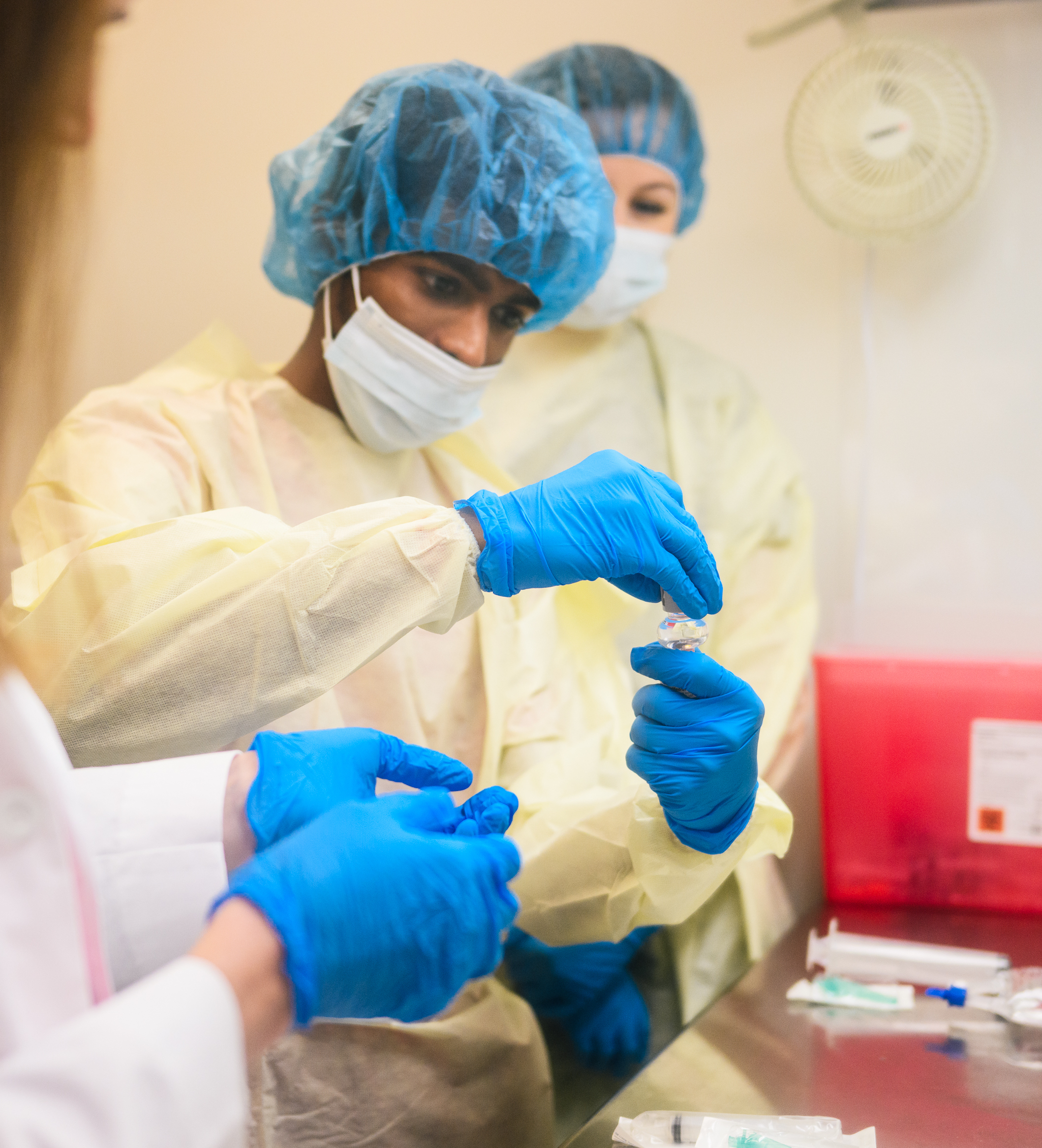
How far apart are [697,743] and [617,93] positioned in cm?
106

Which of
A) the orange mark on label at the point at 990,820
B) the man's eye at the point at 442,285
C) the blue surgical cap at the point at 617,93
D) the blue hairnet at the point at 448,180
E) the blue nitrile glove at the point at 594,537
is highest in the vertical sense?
the blue surgical cap at the point at 617,93

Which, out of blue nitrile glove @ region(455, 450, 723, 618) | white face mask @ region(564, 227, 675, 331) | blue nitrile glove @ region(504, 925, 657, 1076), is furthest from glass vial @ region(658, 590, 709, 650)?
white face mask @ region(564, 227, 675, 331)

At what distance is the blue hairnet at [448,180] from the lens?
1.10 metres

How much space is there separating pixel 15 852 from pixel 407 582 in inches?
14.7

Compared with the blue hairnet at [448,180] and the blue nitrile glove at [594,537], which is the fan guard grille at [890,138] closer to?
the blue hairnet at [448,180]

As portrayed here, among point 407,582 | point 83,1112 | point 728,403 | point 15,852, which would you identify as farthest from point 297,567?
point 728,403

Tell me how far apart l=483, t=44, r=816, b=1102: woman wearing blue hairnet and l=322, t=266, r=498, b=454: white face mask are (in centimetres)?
→ 35

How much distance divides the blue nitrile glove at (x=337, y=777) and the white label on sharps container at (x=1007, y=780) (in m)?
0.80

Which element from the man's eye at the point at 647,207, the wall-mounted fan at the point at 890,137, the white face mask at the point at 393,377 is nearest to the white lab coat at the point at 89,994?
the white face mask at the point at 393,377

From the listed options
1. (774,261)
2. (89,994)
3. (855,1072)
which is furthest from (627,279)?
(89,994)

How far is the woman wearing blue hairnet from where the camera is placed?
149 centimetres

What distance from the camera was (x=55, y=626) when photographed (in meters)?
0.85

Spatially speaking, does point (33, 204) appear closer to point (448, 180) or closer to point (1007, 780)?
point (448, 180)

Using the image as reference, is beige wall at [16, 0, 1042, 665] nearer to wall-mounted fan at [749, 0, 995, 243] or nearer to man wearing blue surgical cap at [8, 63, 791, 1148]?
wall-mounted fan at [749, 0, 995, 243]
